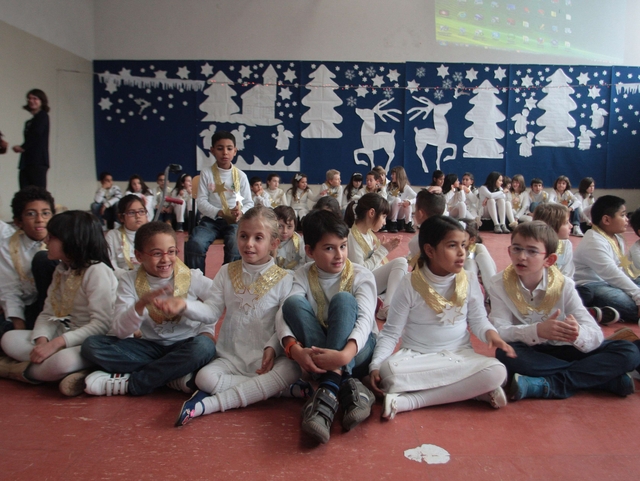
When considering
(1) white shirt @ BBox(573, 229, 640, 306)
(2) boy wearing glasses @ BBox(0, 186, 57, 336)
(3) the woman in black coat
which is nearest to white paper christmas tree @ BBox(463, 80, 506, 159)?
(1) white shirt @ BBox(573, 229, 640, 306)

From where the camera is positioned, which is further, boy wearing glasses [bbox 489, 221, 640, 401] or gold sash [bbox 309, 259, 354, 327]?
gold sash [bbox 309, 259, 354, 327]

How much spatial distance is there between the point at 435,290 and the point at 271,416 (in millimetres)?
708

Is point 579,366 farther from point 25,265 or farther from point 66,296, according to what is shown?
point 25,265

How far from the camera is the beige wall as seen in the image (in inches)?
226

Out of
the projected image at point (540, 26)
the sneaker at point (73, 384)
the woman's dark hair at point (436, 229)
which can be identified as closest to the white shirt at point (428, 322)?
the woman's dark hair at point (436, 229)

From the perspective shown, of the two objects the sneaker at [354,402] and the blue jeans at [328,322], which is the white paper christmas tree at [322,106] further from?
the sneaker at [354,402]

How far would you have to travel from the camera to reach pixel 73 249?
71.9 inches

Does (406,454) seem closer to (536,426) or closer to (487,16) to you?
(536,426)

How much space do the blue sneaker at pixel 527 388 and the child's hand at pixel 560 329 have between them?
0.16 metres

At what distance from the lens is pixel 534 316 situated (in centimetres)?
178

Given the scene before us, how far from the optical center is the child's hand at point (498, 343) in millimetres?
1529

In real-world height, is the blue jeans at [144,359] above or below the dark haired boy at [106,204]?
below

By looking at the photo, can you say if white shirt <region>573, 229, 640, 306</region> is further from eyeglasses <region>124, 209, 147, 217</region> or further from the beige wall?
the beige wall

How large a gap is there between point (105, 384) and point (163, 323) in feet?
0.92
